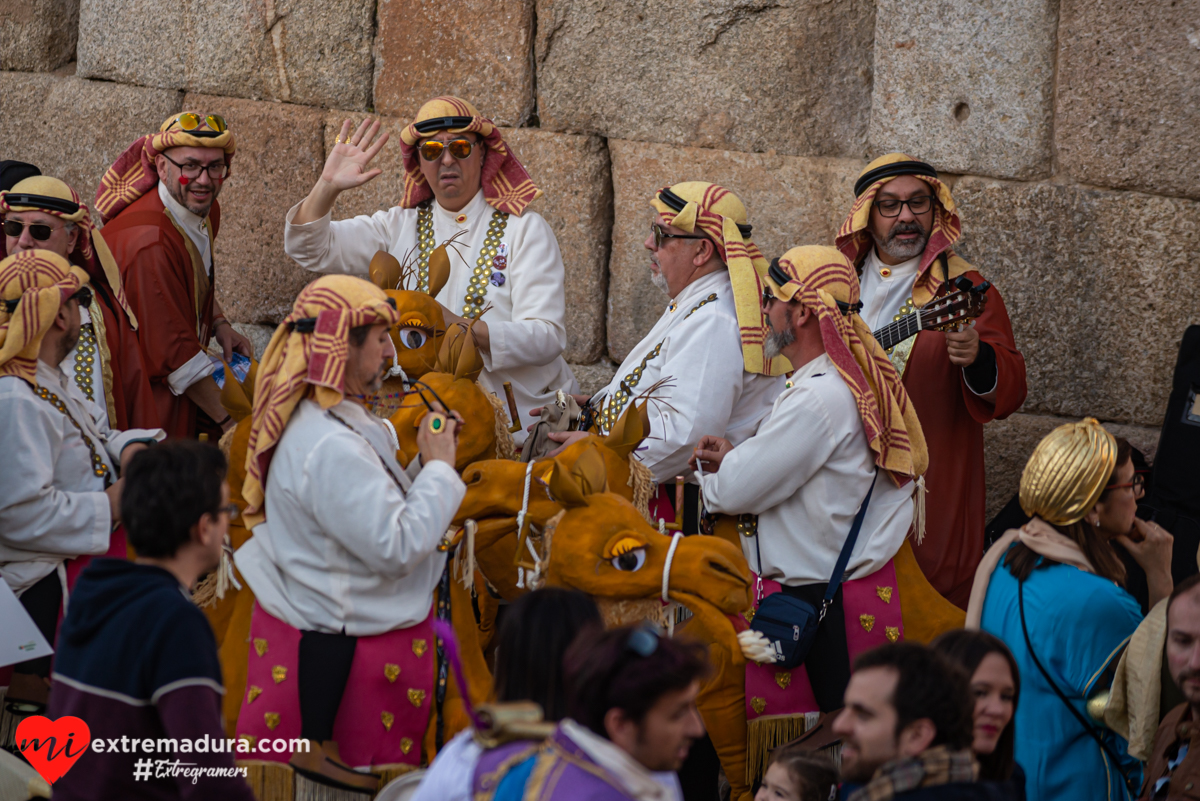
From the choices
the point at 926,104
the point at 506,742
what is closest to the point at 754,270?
the point at 926,104

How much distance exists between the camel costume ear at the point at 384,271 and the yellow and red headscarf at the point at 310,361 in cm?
104

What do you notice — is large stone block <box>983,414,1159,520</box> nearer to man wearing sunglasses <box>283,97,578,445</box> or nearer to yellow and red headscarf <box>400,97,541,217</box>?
man wearing sunglasses <box>283,97,578,445</box>

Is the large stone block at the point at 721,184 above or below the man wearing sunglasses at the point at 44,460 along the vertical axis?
above

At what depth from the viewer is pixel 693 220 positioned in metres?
4.40

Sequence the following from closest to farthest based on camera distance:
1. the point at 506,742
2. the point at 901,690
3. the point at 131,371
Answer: the point at 506,742 → the point at 901,690 → the point at 131,371

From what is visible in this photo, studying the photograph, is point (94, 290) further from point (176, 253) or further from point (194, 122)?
point (194, 122)

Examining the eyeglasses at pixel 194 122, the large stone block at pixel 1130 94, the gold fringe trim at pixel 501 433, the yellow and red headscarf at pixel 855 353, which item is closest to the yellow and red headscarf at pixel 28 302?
the gold fringe trim at pixel 501 433

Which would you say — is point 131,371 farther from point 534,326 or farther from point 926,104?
point 926,104

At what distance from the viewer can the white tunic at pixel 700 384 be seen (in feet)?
13.7

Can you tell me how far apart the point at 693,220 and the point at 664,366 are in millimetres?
533

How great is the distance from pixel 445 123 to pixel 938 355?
6.84 feet

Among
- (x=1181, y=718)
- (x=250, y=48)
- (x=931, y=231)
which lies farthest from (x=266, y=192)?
(x=1181, y=718)

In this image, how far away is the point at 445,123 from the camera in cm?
488

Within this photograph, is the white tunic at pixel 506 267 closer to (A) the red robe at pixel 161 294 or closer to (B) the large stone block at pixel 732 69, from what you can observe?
(A) the red robe at pixel 161 294
